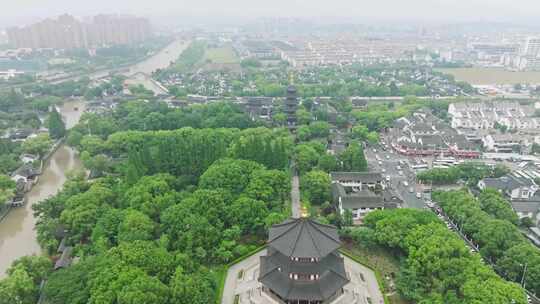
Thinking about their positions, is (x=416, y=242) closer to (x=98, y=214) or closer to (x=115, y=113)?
(x=98, y=214)

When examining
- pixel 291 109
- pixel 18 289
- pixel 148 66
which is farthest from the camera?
pixel 148 66

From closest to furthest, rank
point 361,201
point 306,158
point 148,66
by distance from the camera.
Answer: point 361,201, point 306,158, point 148,66

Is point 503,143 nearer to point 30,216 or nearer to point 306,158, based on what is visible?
point 306,158

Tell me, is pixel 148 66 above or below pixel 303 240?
above

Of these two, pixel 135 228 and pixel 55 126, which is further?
pixel 55 126

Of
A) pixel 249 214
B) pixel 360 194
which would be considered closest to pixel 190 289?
pixel 249 214

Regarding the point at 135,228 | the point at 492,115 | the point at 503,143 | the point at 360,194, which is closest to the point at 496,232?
the point at 360,194

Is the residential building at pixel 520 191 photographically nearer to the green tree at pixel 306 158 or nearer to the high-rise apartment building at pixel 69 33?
the green tree at pixel 306 158

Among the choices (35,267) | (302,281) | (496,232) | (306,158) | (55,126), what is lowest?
(35,267)
